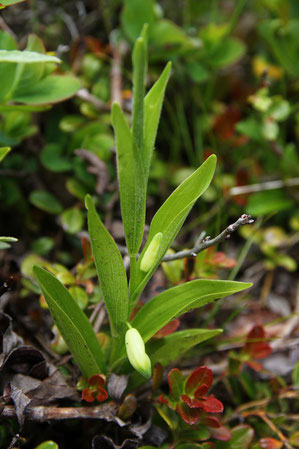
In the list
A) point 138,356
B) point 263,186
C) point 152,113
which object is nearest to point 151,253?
point 138,356

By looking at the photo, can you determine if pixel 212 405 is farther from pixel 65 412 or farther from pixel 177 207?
pixel 177 207

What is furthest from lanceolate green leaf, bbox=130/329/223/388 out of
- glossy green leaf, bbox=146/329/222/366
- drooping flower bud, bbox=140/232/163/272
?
drooping flower bud, bbox=140/232/163/272

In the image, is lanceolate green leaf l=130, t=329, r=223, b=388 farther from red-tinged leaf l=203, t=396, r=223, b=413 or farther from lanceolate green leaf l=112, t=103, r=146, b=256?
lanceolate green leaf l=112, t=103, r=146, b=256

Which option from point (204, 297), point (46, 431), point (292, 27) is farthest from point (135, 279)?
point (292, 27)

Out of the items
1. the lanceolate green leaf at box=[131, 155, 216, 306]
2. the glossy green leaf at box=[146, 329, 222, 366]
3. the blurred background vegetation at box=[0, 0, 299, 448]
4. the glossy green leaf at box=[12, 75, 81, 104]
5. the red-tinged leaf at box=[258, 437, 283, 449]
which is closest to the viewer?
the lanceolate green leaf at box=[131, 155, 216, 306]

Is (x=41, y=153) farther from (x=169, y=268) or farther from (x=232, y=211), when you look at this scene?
(x=232, y=211)

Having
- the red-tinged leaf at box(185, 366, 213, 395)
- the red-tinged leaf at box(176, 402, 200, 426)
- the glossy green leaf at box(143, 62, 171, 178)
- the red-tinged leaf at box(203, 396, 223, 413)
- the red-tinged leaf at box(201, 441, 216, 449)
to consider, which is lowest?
the red-tinged leaf at box(201, 441, 216, 449)
